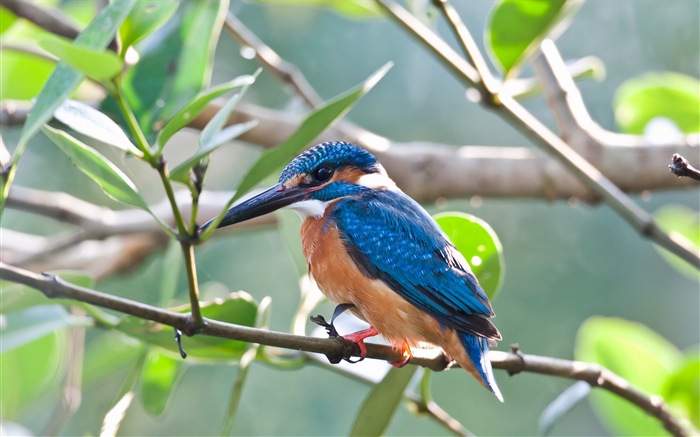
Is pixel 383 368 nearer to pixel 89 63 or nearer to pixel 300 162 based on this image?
pixel 300 162

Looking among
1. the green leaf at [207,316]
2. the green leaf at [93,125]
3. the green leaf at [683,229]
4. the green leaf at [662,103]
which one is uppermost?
the green leaf at [662,103]

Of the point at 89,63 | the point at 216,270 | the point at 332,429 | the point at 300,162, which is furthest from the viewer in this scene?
the point at 216,270

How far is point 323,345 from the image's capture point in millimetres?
1078

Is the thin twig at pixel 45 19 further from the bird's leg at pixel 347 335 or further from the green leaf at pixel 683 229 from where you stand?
the green leaf at pixel 683 229

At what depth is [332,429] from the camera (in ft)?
13.3

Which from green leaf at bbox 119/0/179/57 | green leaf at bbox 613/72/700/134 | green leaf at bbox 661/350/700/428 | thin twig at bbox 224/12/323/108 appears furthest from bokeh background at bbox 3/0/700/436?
green leaf at bbox 119/0/179/57

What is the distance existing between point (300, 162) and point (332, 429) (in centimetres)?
277

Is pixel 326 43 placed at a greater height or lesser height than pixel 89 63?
Answer: greater

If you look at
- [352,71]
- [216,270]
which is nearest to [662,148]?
[216,270]

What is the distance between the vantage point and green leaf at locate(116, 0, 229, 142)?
137 centimetres

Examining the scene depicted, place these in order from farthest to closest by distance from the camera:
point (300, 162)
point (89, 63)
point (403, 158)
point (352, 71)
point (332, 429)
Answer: point (352, 71)
point (332, 429)
point (403, 158)
point (300, 162)
point (89, 63)

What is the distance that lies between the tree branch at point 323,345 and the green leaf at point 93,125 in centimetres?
17

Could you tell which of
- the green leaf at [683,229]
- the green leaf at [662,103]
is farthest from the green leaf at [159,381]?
the green leaf at [662,103]

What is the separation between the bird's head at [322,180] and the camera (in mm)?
1470
